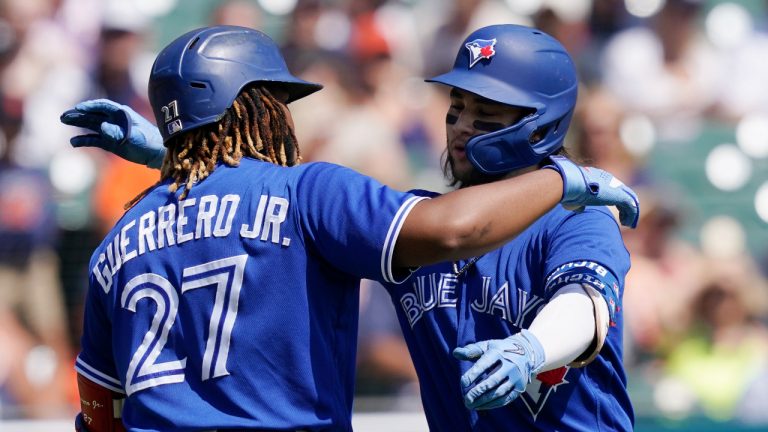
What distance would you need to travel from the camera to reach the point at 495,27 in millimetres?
3438

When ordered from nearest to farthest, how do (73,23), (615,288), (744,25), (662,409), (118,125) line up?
(615,288), (118,125), (662,409), (73,23), (744,25)

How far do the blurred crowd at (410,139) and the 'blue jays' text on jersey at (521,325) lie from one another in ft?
12.7

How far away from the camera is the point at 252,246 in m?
2.59

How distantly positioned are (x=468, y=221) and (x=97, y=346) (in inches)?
44.2

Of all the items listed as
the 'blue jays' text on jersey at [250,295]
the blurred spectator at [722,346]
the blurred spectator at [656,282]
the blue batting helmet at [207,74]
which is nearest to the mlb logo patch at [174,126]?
the blue batting helmet at [207,74]

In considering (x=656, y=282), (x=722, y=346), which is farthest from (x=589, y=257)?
(x=722, y=346)

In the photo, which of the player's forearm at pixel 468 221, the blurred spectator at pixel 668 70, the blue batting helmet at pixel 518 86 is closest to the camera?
the player's forearm at pixel 468 221

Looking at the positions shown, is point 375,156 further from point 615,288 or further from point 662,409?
point 615,288

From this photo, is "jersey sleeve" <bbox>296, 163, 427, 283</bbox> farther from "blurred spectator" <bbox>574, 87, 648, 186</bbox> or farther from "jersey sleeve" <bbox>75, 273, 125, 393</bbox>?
"blurred spectator" <bbox>574, 87, 648, 186</bbox>

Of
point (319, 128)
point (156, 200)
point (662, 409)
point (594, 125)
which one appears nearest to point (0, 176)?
point (319, 128)

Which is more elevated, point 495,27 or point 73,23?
point 495,27

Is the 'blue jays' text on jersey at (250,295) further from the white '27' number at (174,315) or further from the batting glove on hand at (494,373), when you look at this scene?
the batting glove on hand at (494,373)

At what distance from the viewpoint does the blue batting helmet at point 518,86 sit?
3232 mm

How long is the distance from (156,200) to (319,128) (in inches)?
196
